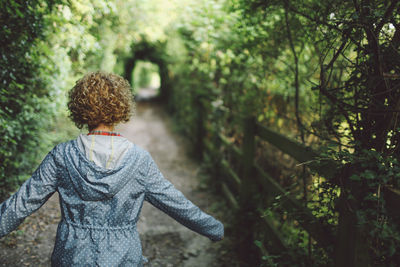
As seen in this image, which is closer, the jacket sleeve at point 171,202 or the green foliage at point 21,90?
the jacket sleeve at point 171,202

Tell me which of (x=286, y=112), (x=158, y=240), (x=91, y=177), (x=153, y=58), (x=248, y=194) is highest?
(x=153, y=58)

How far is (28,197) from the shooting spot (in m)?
1.65

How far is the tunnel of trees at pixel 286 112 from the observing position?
1.84 meters

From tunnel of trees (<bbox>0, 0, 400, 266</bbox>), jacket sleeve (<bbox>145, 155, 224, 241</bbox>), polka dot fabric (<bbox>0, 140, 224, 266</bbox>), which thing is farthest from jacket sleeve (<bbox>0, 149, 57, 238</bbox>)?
tunnel of trees (<bbox>0, 0, 400, 266</bbox>)

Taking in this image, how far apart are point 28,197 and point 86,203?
11.5 inches

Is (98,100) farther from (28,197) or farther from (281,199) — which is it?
(281,199)

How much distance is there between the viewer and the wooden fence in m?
1.96

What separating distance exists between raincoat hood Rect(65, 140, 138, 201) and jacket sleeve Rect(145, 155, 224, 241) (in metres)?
0.19

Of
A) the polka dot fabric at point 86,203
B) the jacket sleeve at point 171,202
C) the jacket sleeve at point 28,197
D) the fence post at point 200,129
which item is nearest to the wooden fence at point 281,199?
the jacket sleeve at point 171,202

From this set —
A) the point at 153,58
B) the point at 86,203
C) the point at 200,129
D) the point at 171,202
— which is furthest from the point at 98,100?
the point at 153,58

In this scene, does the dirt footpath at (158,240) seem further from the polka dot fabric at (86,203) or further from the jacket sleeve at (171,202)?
the jacket sleeve at (171,202)

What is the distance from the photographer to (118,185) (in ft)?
5.54

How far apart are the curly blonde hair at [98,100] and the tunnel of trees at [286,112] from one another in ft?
4.09

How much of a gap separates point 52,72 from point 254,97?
2.90 meters
